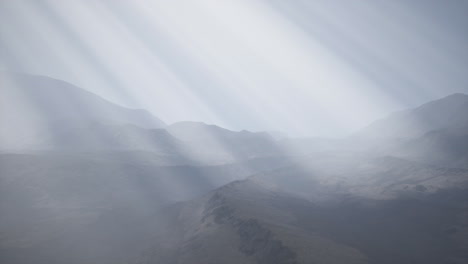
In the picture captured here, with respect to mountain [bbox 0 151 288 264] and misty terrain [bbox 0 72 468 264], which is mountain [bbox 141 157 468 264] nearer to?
misty terrain [bbox 0 72 468 264]

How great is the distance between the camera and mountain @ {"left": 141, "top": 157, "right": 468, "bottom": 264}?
45594 millimetres

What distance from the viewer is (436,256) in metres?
49.8

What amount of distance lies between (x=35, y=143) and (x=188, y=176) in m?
121

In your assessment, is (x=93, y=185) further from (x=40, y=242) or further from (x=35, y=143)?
(x=35, y=143)

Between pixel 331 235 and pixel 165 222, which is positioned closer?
pixel 331 235

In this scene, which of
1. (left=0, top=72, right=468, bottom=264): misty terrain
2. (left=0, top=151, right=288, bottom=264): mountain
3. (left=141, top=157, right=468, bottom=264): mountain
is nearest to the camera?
(left=141, top=157, right=468, bottom=264): mountain

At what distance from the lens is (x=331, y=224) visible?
67562 mm

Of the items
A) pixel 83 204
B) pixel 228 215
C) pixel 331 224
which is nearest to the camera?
pixel 228 215

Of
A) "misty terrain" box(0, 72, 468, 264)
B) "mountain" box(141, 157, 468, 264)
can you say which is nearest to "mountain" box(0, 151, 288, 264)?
"misty terrain" box(0, 72, 468, 264)

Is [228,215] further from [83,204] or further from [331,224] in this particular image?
[83,204]

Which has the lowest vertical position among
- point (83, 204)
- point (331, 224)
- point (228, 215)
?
point (331, 224)

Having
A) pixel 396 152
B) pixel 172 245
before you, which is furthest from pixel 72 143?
pixel 396 152

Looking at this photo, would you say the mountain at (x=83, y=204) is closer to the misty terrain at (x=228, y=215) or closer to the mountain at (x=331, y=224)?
the misty terrain at (x=228, y=215)

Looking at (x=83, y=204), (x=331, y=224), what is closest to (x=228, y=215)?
(x=331, y=224)
